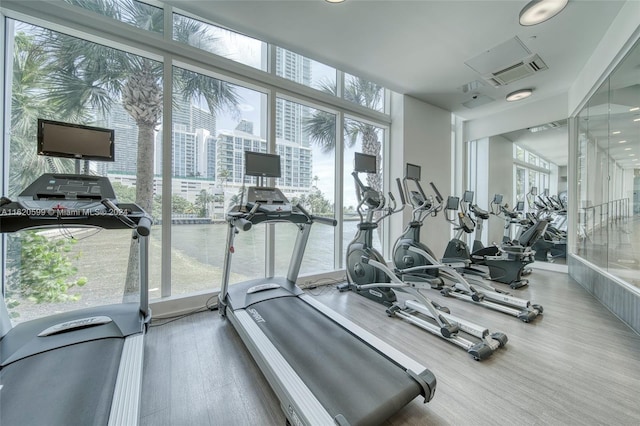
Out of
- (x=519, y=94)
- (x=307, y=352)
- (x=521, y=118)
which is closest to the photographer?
(x=307, y=352)

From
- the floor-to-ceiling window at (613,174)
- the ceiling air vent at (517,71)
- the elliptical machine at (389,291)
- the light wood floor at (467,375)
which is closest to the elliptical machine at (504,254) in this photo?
the floor-to-ceiling window at (613,174)

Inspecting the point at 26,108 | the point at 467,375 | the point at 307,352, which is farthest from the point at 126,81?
the point at 467,375

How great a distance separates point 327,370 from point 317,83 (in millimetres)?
4032

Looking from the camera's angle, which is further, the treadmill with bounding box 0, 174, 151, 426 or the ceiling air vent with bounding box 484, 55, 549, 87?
the ceiling air vent with bounding box 484, 55, 549, 87

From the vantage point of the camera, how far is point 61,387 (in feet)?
4.57

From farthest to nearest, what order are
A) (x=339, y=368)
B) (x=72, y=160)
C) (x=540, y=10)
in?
(x=540, y=10)
(x=72, y=160)
(x=339, y=368)

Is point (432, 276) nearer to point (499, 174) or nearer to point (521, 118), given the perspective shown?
point (499, 174)

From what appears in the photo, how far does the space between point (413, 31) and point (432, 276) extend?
3.29 metres

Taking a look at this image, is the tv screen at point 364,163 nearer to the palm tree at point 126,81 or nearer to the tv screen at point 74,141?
the palm tree at point 126,81

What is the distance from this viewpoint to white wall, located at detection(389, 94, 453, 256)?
16.3ft

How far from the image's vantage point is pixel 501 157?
20.1 ft

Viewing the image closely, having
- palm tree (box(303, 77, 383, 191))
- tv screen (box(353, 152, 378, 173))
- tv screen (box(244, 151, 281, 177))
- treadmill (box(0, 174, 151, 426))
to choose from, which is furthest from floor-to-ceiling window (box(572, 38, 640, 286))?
treadmill (box(0, 174, 151, 426))

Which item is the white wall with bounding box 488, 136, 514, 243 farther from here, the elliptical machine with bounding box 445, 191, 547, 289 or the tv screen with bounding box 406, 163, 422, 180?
the tv screen with bounding box 406, 163, 422, 180

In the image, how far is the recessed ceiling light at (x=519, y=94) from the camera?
467 centimetres
